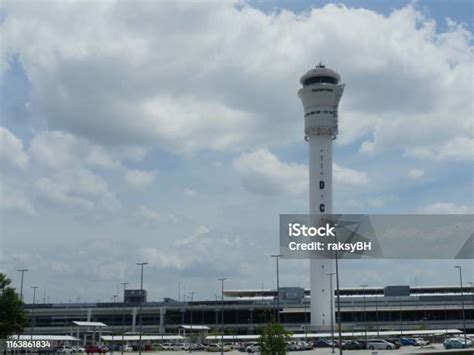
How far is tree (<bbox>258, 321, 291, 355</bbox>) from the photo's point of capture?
49688mm

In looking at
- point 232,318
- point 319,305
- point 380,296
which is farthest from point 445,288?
point 319,305

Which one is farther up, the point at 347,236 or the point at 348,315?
the point at 347,236

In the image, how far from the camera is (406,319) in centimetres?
16550

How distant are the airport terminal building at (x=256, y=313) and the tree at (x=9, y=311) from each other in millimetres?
95537

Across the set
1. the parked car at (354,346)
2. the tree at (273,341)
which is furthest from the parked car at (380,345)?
the tree at (273,341)

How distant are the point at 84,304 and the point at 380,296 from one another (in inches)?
3113

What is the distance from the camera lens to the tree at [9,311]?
6262 centimetres

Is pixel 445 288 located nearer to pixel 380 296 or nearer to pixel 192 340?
pixel 380 296

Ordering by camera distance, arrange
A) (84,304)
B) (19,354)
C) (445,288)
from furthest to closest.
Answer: (445,288) < (84,304) < (19,354)

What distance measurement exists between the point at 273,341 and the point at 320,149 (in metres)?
76.9

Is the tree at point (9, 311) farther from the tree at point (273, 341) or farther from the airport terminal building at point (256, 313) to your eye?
the airport terminal building at point (256, 313)

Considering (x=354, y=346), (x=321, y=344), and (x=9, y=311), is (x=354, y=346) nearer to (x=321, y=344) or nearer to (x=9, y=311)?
(x=321, y=344)

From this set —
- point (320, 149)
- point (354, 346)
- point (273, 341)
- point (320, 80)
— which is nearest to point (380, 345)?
point (354, 346)

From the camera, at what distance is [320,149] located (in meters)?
124
